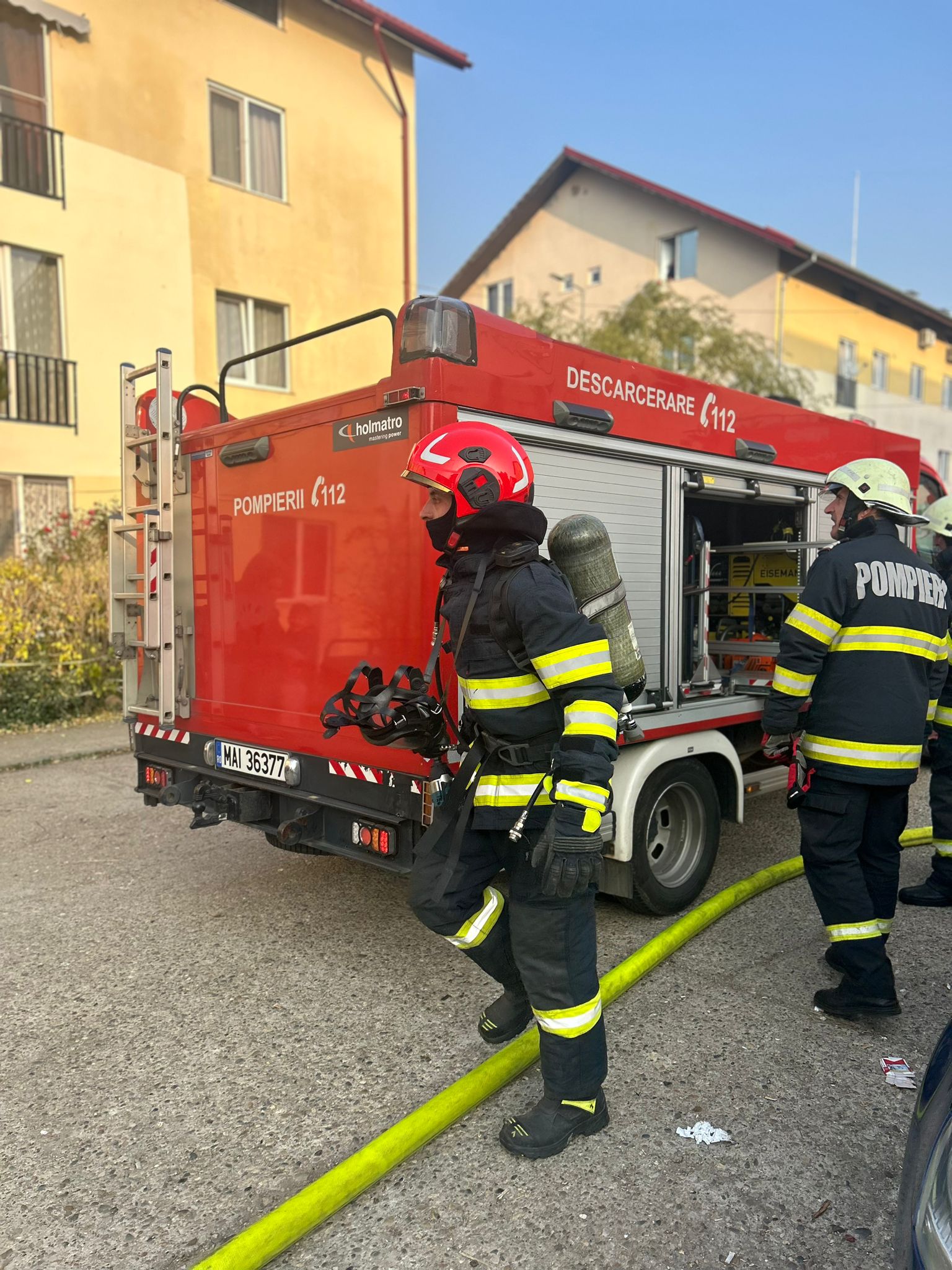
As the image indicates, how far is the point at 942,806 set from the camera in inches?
175

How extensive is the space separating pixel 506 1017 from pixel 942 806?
266cm

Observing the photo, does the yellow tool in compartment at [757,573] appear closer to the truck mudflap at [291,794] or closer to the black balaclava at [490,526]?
the truck mudflap at [291,794]

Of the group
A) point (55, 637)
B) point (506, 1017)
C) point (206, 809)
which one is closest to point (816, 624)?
point (506, 1017)

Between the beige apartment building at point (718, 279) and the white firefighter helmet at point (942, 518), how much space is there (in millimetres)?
15958

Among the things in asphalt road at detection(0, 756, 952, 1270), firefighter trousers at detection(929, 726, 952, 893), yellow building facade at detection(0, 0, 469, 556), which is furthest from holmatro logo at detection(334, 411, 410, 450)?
yellow building facade at detection(0, 0, 469, 556)

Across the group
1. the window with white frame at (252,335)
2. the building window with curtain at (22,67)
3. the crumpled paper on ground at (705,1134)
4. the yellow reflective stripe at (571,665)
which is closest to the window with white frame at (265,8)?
the building window with curtain at (22,67)

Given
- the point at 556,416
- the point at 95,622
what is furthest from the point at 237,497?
the point at 95,622

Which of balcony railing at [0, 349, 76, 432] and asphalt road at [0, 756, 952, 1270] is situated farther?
balcony railing at [0, 349, 76, 432]

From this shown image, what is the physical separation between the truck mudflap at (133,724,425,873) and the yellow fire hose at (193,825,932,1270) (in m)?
0.80

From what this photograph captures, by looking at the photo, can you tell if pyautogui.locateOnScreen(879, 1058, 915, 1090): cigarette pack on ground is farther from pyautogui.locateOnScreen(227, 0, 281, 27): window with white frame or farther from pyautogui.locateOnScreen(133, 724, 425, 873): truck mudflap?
pyautogui.locateOnScreen(227, 0, 281, 27): window with white frame

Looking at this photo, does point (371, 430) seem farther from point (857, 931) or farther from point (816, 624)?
point (857, 931)

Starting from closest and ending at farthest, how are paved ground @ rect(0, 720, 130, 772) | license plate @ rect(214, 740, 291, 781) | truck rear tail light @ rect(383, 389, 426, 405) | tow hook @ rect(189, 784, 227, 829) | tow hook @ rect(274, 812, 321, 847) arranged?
1. truck rear tail light @ rect(383, 389, 426, 405)
2. tow hook @ rect(274, 812, 321, 847)
3. license plate @ rect(214, 740, 291, 781)
4. tow hook @ rect(189, 784, 227, 829)
5. paved ground @ rect(0, 720, 130, 772)

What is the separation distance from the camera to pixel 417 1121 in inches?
98.7

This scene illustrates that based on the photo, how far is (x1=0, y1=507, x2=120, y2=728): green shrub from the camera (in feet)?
29.1
